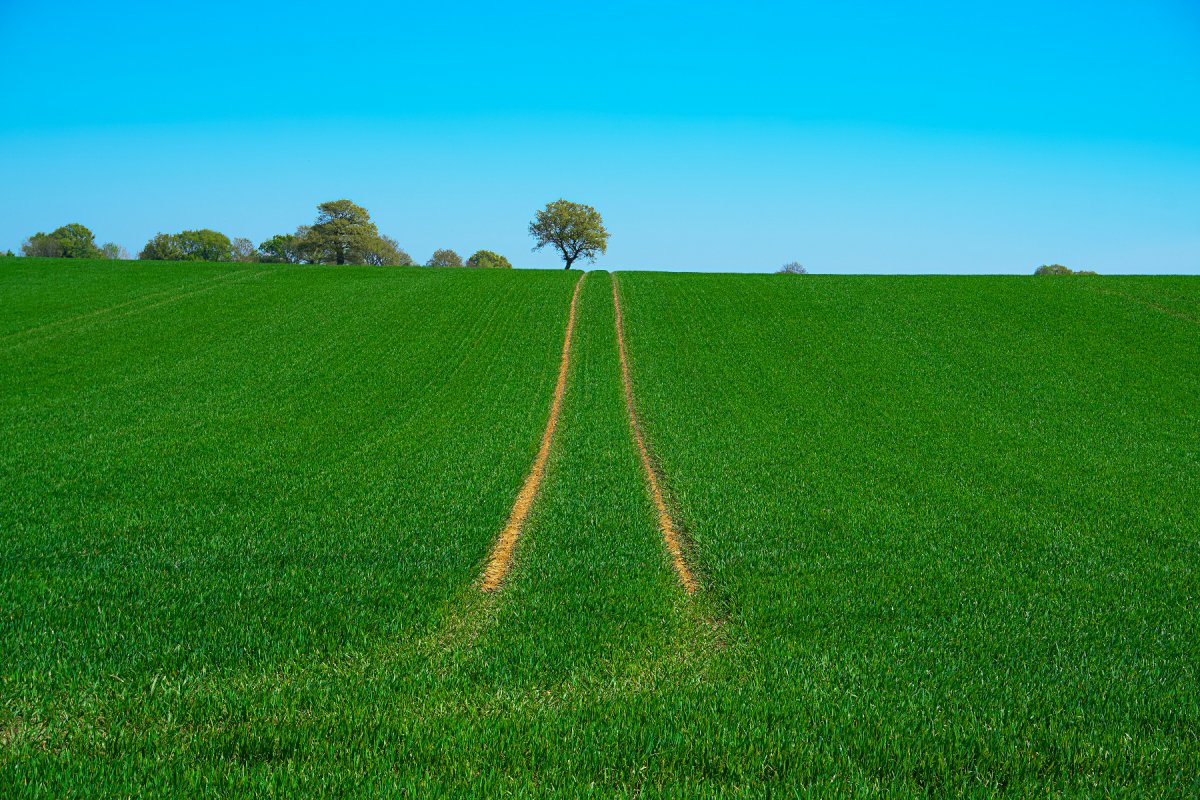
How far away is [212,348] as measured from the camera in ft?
88.3

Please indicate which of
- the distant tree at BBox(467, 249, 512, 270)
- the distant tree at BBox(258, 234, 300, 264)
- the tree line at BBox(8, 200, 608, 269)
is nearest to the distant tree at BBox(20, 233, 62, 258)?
the tree line at BBox(8, 200, 608, 269)

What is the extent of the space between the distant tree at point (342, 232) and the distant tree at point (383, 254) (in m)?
0.40

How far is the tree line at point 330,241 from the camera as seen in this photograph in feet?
287

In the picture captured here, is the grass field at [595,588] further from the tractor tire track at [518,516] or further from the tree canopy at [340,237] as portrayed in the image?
the tree canopy at [340,237]

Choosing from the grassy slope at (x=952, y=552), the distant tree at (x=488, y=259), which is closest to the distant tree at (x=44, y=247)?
the distant tree at (x=488, y=259)

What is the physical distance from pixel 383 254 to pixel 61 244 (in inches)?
2079

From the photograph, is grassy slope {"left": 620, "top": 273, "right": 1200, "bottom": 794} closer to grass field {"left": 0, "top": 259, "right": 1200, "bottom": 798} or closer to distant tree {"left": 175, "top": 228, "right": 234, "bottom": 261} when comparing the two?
grass field {"left": 0, "top": 259, "right": 1200, "bottom": 798}

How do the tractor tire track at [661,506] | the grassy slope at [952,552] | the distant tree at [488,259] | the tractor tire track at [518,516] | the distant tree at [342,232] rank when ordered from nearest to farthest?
the grassy slope at [952,552] → the tractor tire track at [518,516] → the tractor tire track at [661,506] → the distant tree at [342,232] → the distant tree at [488,259]

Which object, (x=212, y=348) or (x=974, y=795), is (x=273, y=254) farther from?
(x=974, y=795)

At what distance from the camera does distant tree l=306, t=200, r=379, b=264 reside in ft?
286

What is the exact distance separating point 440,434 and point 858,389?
1385 centimetres

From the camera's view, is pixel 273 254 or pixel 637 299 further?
pixel 273 254

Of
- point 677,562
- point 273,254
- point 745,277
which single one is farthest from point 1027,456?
point 273,254

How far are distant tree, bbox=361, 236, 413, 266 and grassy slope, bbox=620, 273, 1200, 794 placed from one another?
72.7m
